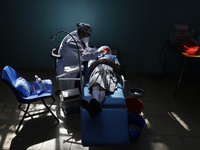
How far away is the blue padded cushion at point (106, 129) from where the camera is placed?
1.74 meters

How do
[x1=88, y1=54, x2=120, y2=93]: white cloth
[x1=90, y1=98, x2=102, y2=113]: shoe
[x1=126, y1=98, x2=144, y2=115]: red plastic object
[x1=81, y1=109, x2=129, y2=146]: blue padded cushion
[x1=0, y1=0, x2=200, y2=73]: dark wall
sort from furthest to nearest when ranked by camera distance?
[x1=0, y1=0, x2=200, y2=73]: dark wall
[x1=126, y1=98, x2=144, y2=115]: red plastic object
[x1=88, y1=54, x2=120, y2=93]: white cloth
[x1=90, y1=98, x2=102, y2=113]: shoe
[x1=81, y1=109, x2=129, y2=146]: blue padded cushion

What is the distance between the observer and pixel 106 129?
5.94 ft

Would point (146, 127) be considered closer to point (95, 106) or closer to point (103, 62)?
point (95, 106)

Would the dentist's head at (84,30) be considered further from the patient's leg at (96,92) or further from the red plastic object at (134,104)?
the red plastic object at (134,104)

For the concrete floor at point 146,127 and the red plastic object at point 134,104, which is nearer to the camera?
the concrete floor at point 146,127

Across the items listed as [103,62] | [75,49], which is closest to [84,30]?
[75,49]

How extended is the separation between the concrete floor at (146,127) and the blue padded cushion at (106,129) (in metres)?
0.34

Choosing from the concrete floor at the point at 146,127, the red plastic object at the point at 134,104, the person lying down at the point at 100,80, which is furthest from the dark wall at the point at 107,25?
the red plastic object at the point at 134,104

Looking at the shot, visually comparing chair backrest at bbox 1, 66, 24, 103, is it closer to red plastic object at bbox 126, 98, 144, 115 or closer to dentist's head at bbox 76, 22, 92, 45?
dentist's head at bbox 76, 22, 92, 45

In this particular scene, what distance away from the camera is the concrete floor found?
2064mm

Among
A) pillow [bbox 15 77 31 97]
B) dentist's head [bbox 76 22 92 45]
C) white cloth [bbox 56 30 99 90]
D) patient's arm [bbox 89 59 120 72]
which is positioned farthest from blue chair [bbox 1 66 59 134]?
dentist's head [bbox 76 22 92 45]

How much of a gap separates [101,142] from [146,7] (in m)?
2.53

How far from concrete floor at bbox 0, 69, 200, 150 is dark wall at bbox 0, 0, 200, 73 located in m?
0.81

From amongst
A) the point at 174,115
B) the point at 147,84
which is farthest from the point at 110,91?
the point at 147,84
